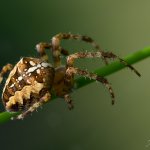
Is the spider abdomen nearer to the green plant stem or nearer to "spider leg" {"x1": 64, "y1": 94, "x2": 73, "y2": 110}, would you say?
"spider leg" {"x1": 64, "y1": 94, "x2": 73, "y2": 110}

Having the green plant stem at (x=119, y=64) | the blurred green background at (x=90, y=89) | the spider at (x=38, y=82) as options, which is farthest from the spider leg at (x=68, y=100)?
the blurred green background at (x=90, y=89)

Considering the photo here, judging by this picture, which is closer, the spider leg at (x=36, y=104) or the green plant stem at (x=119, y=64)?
the green plant stem at (x=119, y=64)

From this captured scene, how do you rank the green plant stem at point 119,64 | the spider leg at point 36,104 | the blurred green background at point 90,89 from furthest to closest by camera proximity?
the blurred green background at point 90,89, the spider leg at point 36,104, the green plant stem at point 119,64

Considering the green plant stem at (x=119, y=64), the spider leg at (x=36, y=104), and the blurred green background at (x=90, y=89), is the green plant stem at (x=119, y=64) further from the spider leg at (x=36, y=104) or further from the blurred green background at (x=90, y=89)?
the blurred green background at (x=90, y=89)

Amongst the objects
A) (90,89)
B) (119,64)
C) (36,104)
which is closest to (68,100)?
(36,104)

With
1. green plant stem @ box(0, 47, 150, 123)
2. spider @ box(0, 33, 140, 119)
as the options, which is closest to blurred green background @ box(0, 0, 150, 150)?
spider @ box(0, 33, 140, 119)

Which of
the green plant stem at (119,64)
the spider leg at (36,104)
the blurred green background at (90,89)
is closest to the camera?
the green plant stem at (119,64)

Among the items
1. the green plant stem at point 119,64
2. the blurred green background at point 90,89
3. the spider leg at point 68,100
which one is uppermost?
the blurred green background at point 90,89
